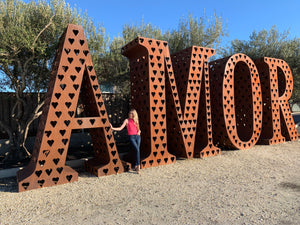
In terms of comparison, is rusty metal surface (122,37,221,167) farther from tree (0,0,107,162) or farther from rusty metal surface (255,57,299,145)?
rusty metal surface (255,57,299,145)

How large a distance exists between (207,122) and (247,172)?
2.07 meters

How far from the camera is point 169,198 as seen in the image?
3871 mm

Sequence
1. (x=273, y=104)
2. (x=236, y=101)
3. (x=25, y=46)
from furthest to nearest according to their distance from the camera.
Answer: (x=236, y=101), (x=273, y=104), (x=25, y=46)

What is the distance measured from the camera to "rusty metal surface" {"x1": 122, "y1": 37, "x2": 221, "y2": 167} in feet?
19.8

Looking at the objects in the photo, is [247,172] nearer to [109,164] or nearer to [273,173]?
[273,173]

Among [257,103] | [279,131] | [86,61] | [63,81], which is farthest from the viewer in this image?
[279,131]

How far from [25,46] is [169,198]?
17.8 feet

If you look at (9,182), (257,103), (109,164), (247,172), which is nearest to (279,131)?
(257,103)

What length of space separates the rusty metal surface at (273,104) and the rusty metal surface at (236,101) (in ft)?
2.37

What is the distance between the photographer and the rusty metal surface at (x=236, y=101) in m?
7.66

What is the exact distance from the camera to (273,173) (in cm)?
532

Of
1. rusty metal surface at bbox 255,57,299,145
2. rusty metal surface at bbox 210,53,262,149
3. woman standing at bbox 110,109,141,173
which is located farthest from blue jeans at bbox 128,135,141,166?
rusty metal surface at bbox 255,57,299,145

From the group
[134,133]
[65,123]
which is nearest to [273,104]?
[134,133]

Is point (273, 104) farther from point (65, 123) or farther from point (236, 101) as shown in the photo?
point (65, 123)
